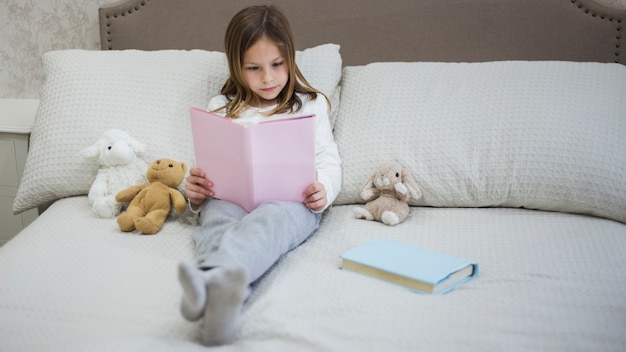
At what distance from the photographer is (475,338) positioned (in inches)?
42.8

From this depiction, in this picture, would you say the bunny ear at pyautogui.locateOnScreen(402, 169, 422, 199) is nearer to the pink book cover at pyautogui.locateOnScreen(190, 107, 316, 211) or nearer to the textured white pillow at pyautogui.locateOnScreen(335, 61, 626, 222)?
the textured white pillow at pyautogui.locateOnScreen(335, 61, 626, 222)

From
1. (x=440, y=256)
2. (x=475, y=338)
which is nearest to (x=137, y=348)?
(x=475, y=338)

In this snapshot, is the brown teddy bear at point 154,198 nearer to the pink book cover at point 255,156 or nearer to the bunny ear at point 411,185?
the pink book cover at point 255,156

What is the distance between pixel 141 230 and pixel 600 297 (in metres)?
1.01

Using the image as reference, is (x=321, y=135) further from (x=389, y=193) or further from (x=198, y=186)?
(x=198, y=186)

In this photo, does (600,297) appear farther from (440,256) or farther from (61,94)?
(61,94)

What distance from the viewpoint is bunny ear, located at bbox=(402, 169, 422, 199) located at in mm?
1696

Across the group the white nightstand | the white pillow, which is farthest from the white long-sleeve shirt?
the white nightstand

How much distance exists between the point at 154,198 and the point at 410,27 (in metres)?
1.02

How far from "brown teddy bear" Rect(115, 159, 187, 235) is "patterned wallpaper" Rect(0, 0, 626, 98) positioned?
96cm

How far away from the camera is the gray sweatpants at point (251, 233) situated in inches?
49.8

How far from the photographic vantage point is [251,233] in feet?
4.43

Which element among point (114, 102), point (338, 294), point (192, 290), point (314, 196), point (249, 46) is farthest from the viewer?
point (114, 102)

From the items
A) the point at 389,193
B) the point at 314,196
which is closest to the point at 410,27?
the point at 389,193
